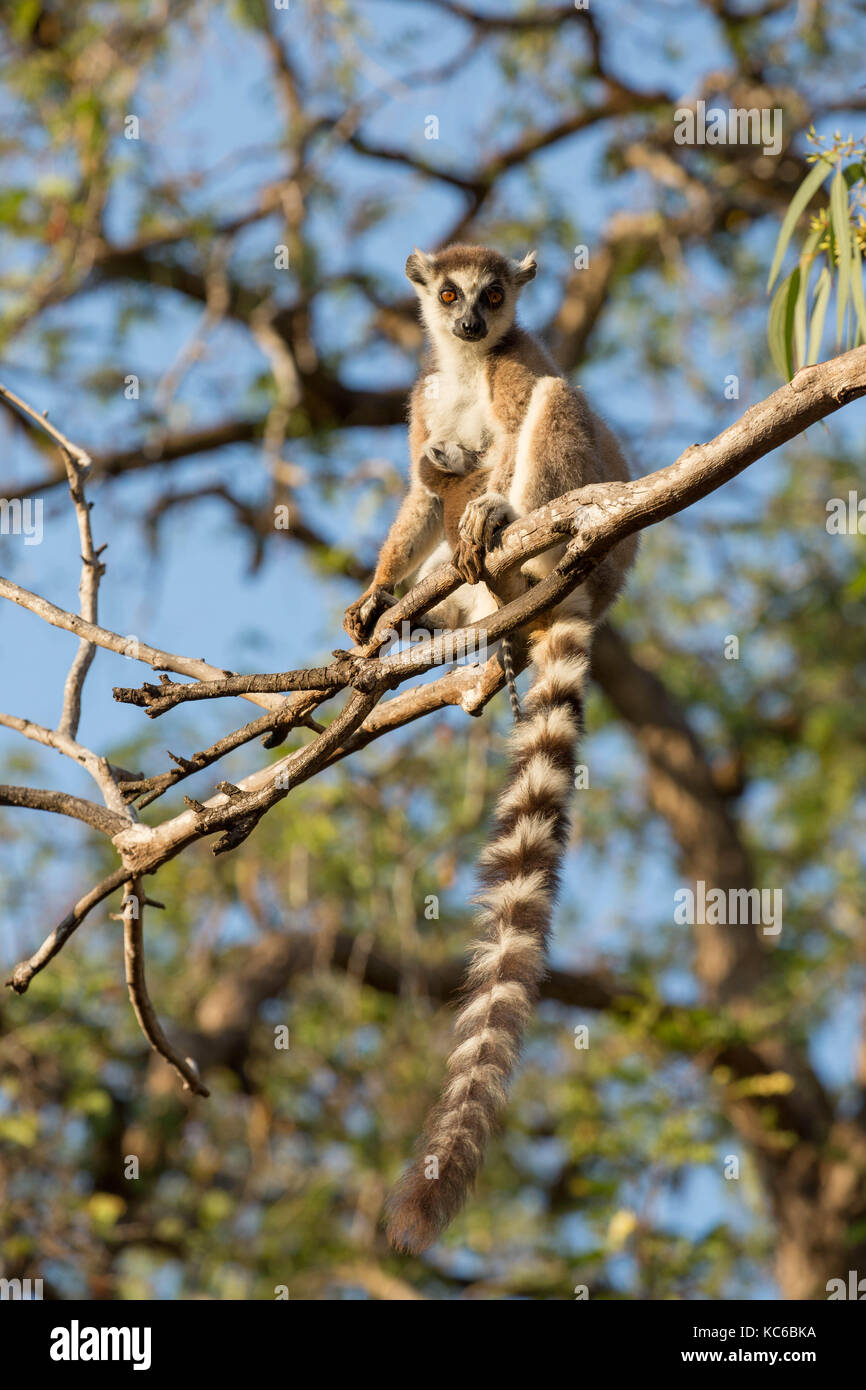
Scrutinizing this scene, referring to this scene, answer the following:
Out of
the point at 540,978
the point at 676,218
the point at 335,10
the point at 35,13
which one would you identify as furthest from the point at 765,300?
the point at 540,978

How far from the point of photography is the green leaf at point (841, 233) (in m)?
3.47

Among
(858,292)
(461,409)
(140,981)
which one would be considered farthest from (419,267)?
(140,981)

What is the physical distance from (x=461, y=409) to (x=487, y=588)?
104cm

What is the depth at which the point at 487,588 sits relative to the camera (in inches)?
162

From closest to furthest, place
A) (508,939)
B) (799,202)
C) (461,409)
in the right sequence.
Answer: (508,939), (799,202), (461,409)

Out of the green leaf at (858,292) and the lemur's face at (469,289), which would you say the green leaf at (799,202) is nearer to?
the green leaf at (858,292)

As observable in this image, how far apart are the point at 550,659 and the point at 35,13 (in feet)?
23.0

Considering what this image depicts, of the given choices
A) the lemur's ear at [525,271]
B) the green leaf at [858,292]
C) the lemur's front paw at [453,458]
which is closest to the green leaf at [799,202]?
the green leaf at [858,292]

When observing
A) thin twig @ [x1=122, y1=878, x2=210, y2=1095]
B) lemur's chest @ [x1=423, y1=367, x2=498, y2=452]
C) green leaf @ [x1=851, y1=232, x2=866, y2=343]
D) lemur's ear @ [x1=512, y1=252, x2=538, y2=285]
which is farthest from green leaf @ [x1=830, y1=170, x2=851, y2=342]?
thin twig @ [x1=122, y1=878, x2=210, y2=1095]

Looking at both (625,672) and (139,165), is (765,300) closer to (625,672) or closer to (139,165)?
(625,672)

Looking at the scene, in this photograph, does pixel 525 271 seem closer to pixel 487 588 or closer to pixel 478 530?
pixel 487 588

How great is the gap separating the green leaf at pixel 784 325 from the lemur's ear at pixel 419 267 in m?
1.79

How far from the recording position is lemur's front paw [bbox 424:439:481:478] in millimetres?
4695

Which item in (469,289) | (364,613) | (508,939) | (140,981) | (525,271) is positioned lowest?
(140,981)
